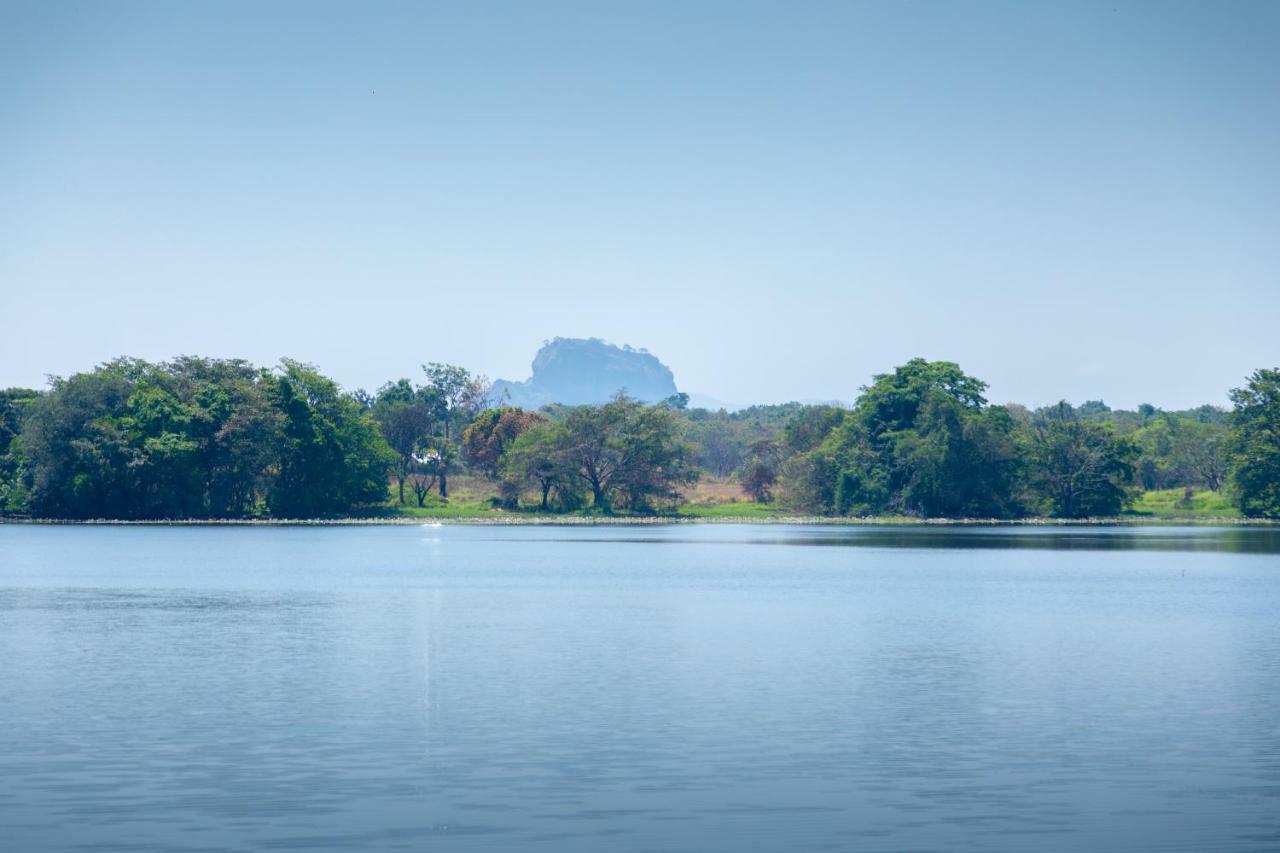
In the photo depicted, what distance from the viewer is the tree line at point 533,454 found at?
350 ft

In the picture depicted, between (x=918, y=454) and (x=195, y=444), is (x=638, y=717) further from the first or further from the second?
(x=918, y=454)

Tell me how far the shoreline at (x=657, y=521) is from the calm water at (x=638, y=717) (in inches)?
2547

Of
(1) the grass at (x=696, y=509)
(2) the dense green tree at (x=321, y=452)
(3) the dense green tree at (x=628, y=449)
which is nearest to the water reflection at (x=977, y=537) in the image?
(3) the dense green tree at (x=628, y=449)

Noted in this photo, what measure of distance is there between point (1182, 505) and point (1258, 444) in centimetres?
2223

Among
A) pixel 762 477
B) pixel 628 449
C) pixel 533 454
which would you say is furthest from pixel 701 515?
pixel 533 454

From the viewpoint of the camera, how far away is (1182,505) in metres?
130

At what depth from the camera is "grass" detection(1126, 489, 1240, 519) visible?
406ft

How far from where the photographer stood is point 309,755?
63.4 ft

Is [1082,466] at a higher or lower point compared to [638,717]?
higher

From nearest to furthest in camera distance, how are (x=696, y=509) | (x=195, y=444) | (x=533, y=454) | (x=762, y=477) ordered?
(x=195, y=444), (x=533, y=454), (x=696, y=509), (x=762, y=477)

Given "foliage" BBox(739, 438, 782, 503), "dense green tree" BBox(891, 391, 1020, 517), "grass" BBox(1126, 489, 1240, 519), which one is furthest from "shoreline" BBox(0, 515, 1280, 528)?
"foliage" BBox(739, 438, 782, 503)

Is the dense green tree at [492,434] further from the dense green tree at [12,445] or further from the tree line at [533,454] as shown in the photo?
the dense green tree at [12,445]

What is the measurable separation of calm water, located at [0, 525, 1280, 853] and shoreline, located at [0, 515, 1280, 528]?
6468 cm

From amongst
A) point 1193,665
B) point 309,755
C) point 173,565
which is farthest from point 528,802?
point 173,565
